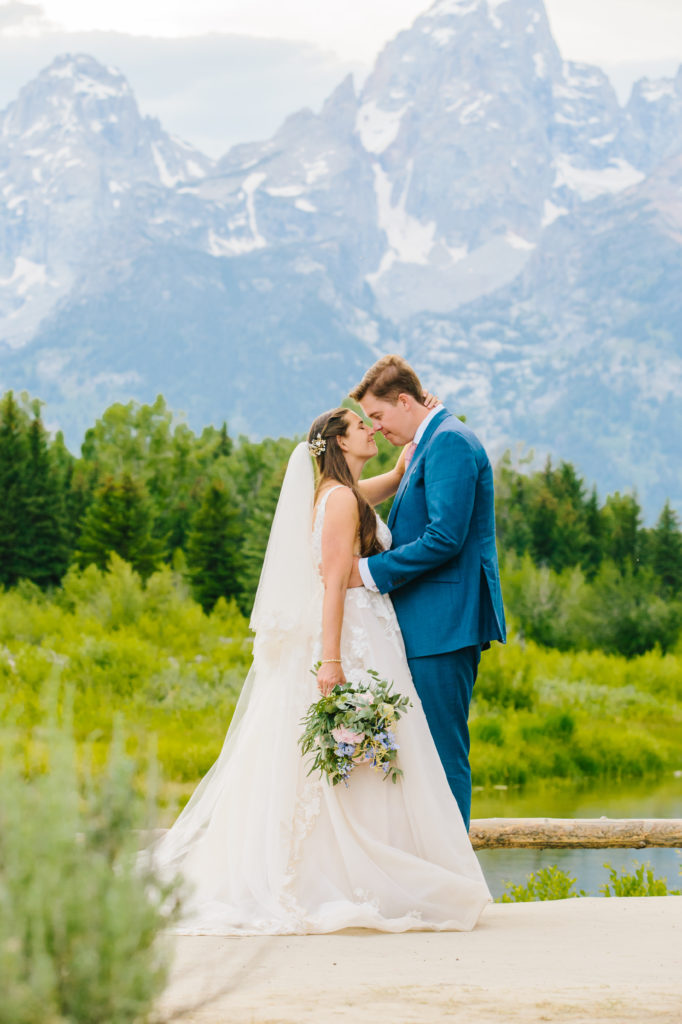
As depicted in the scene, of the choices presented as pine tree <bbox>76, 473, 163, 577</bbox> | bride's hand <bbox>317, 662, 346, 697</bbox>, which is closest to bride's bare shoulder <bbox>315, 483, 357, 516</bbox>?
bride's hand <bbox>317, 662, 346, 697</bbox>

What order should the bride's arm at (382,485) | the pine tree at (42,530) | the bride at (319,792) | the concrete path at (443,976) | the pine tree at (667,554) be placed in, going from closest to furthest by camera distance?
1. the concrete path at (443,976)
2. the bride at (319,792)
3. the bride's arm at (382,485)
4. the pine tree at (42,530)
5. the pine tree at (667,554)

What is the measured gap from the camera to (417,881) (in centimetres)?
466

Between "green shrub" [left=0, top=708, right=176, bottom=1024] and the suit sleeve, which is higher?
the suit sleeve

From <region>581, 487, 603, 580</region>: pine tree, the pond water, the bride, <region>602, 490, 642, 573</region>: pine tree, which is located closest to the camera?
the bride

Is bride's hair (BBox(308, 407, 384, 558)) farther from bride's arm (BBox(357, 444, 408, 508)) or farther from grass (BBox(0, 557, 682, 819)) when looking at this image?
grass (BBox(0, 557, 682, 819))

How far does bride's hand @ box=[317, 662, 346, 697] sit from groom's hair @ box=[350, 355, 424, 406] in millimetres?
1080

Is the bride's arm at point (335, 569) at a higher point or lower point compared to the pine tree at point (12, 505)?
lower

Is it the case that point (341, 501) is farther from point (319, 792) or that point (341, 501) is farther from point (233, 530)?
point (233, 530)

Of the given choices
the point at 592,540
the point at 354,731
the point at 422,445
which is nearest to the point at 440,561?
the point at 422,445

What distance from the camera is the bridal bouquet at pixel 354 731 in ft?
15.5

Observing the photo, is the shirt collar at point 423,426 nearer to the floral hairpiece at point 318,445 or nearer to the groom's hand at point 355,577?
the floral hairpiece at point 318,445

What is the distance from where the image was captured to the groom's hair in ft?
16.5

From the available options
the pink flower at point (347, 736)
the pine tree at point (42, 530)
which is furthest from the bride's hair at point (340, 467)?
the pine tree at point (42, 530)

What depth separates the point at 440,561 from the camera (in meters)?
4.89
